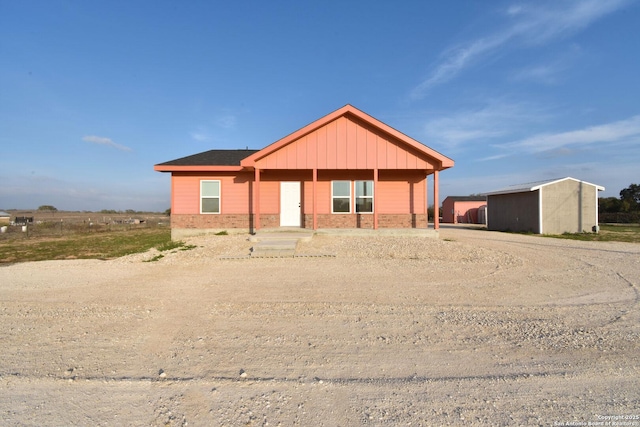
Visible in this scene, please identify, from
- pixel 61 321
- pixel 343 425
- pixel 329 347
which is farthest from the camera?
pixel 61 321

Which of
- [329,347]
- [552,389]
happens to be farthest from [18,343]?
[552,389]

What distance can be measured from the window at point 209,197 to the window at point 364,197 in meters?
6.13

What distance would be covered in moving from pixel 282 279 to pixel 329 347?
11.7 ft

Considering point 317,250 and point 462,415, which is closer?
point 462,415

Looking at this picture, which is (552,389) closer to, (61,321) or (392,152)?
(61,321)

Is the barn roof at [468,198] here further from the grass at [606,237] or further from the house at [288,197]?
the house at [288,197]

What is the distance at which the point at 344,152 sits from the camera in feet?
45.6

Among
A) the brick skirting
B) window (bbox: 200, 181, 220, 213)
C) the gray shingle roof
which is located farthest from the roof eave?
the brick skirting

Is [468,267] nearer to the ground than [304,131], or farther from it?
nearer to the ground

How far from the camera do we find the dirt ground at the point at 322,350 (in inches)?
105

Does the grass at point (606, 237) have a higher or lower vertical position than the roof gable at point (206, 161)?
lower

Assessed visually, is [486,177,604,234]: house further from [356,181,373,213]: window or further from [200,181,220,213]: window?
[200,181,220,213]: window

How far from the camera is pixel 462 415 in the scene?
2574 millimetres

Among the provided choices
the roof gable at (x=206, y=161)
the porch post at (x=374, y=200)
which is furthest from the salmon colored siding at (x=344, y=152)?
the roof gable at (x=206, y=161)
